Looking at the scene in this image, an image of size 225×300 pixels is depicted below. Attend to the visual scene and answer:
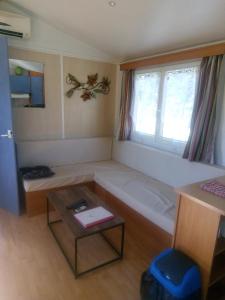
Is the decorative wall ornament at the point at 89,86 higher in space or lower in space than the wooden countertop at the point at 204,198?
higher

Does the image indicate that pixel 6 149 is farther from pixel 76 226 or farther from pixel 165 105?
pixel 165 105

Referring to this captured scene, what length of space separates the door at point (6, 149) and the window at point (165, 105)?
177 centimetres

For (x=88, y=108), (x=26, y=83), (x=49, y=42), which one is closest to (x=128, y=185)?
(x=88, y=108)

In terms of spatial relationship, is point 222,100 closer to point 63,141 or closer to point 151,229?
point 151,229

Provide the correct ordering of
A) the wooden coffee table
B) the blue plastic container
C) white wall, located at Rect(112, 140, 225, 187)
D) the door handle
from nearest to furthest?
1. the blue plastic container
2. the wooden coffee table
3. white wall, located at Rect(112, 140, 225, 187)
4. the door handle

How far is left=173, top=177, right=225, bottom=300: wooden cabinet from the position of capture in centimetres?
143

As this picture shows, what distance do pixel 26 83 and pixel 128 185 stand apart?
1.89 m

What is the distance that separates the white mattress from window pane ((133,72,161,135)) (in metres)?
0.69

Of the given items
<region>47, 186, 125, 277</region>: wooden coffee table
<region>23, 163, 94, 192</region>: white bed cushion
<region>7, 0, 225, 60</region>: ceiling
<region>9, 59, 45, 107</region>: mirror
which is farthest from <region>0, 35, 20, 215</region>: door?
<region>7, 0, 225, 60</region>: ceiling

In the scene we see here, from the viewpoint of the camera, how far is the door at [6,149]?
2400mm

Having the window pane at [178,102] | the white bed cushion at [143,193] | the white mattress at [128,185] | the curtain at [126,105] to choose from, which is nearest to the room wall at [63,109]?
the curtain at [126,105]

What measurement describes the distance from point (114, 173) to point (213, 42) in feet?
6.28

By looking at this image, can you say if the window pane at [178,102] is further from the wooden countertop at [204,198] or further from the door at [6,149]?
the door at [6,149]

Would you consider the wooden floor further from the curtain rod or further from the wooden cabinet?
the curtain rod
